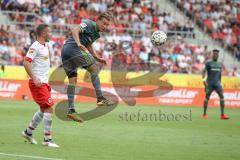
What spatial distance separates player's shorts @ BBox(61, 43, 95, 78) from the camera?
1636cm

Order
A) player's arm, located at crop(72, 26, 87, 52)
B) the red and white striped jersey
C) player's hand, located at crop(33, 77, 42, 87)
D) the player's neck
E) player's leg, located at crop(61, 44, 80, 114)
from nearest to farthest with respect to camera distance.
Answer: player's hand, located at crop(33, 77, 42, 87), the red and white striped jersey, the player's neck, player's arm, located at crop(72, 26, 87, 52), player's leg, located at crop(61, 44, 80, 114)

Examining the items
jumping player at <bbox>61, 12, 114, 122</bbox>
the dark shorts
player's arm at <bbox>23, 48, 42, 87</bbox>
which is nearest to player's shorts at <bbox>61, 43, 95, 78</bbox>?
jumping player at <bbox>61, 12, 114, 122</bbox>

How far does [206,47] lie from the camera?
38469mm

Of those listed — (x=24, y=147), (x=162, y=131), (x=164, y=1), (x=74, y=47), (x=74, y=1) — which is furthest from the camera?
(x=164, y=1)

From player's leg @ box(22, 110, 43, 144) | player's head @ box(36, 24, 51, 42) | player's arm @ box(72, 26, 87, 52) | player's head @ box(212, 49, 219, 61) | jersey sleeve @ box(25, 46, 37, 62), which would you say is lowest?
player's leg @ box(22, 110, 43, 144)

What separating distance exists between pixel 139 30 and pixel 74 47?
21.6 meters

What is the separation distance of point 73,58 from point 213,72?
1005 centimetres

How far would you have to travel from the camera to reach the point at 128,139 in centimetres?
1545

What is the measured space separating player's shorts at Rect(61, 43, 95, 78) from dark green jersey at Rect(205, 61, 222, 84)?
960cm

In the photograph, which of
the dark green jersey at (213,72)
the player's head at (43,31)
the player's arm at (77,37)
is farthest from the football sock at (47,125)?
the dark green jersey at (213,72)

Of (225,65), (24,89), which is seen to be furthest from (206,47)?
(24,89)

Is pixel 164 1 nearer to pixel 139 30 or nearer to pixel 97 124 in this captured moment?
pixel 139 30

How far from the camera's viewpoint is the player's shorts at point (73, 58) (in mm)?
16359

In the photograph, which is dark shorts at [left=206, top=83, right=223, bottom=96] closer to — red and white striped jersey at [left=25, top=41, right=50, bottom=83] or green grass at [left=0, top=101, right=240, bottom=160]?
green grass at [left=0, top=101, right=240, bottom=160]
